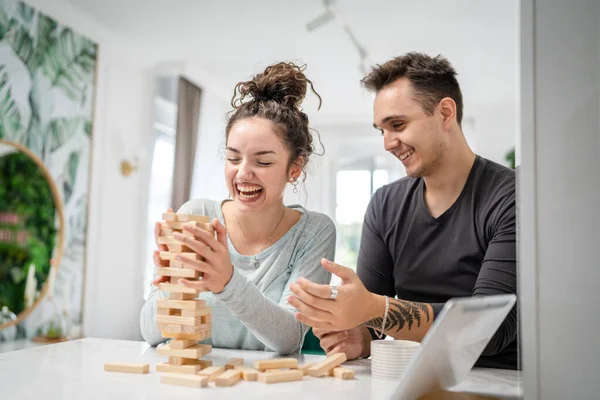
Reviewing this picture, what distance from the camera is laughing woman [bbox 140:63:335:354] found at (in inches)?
62.0

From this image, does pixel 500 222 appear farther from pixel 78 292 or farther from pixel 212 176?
pixel 212 176

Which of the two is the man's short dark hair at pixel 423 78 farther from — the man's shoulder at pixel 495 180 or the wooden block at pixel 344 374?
the wooden block at pixel 344 374

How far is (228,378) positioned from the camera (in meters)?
1.08

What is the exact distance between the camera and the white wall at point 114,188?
4785 millimetres

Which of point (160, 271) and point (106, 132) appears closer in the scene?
point (160, 271)

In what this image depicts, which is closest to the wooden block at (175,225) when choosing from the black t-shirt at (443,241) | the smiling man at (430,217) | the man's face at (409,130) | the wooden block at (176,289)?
the wooden block at (176,289)

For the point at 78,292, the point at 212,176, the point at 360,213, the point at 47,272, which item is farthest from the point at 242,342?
the point at 360,213

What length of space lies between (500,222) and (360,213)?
632 centimetres

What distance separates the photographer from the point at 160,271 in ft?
3.91

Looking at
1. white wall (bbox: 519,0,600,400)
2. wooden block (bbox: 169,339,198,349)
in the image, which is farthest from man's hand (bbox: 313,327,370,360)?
white wall (bbox: 519,0,600,400)

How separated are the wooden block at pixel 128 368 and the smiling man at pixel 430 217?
494 millimetres

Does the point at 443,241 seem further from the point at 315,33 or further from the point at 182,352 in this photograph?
the point at 315,33

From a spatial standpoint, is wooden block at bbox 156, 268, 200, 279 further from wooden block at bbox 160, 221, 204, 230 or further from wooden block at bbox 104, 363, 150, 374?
wooden block at bbox 104, 363, 150, 374

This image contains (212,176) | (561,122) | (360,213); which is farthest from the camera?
(360,213)
